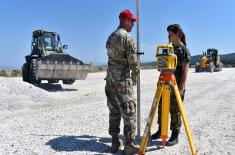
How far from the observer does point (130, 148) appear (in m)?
5.12

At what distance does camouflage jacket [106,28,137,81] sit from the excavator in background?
10531mm

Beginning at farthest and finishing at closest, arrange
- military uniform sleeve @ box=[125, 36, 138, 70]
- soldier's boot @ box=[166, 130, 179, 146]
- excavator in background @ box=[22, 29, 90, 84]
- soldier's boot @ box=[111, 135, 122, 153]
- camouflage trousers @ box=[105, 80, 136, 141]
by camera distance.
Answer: excavator in background @ box=[22, 29, 90, 84]
soldier's boot @ box=[166, 130, 179, 146]
soldier's boot @ box=[111, 135, 122, 153]
camouflage trousers @ box=[105, 80, 136, 141]
military uniform sleeve @ box=[125, 36, 138, 70]

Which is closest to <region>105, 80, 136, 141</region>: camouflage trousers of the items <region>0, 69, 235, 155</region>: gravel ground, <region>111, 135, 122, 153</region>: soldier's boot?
<region>111, 135, 122, 153</region>: soldier's boot

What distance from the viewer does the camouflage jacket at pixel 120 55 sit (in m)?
5.00

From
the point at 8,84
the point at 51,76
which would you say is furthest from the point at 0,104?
the point at 51,76

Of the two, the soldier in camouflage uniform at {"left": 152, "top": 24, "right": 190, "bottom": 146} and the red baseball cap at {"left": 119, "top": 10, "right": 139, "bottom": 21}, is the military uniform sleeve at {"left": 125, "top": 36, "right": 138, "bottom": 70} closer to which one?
the red baseball cap at {"left": 119, "top": 10, "right": 139, "bottom": 21}

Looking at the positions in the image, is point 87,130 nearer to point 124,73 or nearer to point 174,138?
point 174,138

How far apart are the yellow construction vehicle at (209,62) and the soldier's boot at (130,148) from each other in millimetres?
29011

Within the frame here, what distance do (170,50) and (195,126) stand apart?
2696mm

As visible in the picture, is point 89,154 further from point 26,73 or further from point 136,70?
point 26,73

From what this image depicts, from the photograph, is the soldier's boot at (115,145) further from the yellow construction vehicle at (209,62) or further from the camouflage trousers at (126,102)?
the yellow construction vehicle at (209,62)

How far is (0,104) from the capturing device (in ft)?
35.3

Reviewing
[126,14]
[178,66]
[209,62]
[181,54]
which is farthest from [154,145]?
[209,62]

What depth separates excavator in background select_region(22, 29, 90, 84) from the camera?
15509 mm
